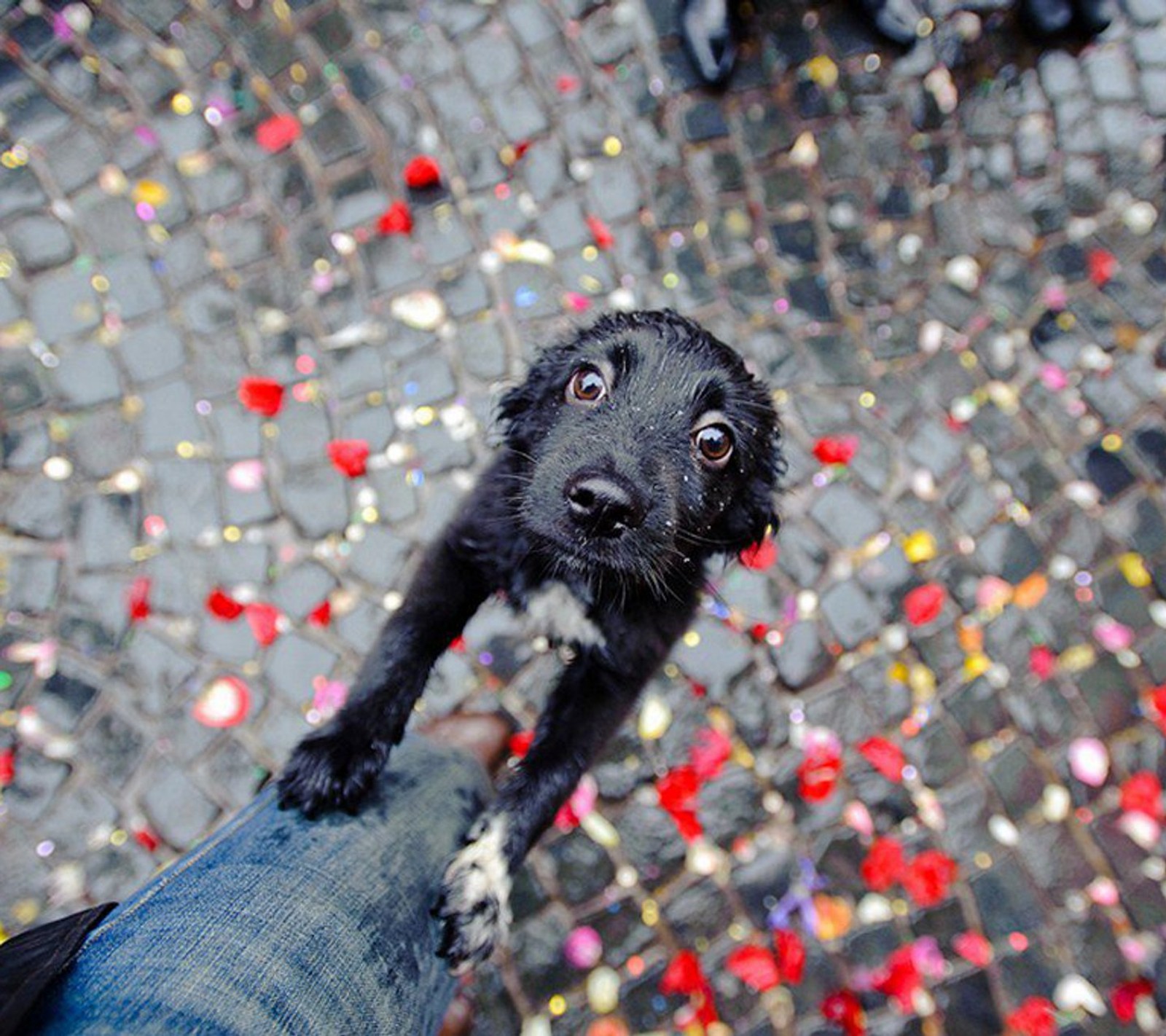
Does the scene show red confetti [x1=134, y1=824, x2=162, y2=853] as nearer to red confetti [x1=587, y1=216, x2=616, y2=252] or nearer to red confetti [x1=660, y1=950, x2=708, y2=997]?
red confetti [x1=660, y1=950, x2=708, y2=997]

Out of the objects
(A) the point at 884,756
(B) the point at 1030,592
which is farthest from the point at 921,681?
(B) the point at 1030,592

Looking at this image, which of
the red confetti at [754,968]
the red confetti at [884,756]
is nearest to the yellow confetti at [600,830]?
the red confetti at [754,968]

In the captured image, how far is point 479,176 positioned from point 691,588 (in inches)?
105

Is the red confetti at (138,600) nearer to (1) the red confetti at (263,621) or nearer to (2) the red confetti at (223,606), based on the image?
(2) the red confetti at (223,606)

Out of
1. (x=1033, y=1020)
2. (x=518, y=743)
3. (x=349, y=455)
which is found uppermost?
(x=349, y=455)

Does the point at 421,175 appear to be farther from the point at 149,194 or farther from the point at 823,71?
the point at 823,71

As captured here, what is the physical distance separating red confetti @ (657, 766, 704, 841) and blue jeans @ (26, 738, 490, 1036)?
122 centimetres

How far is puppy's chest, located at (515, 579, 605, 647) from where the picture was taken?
10.2 feet

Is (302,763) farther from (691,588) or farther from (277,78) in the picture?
(277,78)

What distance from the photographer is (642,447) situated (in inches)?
99.6

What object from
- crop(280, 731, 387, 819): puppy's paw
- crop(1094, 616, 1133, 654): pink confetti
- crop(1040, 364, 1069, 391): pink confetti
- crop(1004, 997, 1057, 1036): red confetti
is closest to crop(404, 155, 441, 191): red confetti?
crop(280, 731, 387, 819): puppy's paw

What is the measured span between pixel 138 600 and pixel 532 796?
2187 millimetres

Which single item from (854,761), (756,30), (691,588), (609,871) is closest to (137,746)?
(609,871)

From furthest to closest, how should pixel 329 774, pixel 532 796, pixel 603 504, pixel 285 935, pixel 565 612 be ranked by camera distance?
pixel 565 612 < pixel 532 796 < pixel 329 774 < pixel 603 504 < pixel 285 935
